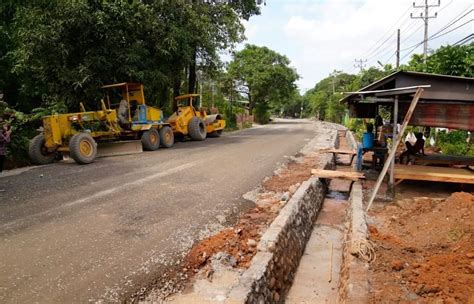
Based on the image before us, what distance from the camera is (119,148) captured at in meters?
13.1

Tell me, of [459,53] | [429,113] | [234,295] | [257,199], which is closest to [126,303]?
[234,295]

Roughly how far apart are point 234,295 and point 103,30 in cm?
1279

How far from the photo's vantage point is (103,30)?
13.8m

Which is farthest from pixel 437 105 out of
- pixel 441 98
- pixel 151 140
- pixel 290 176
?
pixel 151 140

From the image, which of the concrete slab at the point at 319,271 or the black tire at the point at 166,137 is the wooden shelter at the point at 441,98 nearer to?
the concrete slab at the point at 319,271

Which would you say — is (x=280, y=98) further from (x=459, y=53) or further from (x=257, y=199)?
(x=257, y=199)

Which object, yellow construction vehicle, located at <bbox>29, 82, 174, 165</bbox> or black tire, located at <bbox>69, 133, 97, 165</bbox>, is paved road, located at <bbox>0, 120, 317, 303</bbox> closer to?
black tire, located at <bbox>69, 133, 97, 165</bbox>

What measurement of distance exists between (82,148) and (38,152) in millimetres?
1290

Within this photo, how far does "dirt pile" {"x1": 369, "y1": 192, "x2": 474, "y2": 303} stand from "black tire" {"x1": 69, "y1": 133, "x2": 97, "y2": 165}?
7.91 meters

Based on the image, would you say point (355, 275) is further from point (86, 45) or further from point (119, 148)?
point (86, 45)

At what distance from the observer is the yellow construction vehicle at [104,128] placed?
10898 millimetres

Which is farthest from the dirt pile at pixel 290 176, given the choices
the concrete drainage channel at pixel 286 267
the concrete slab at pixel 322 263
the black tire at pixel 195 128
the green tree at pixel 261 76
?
the green tree at pixel 261 76

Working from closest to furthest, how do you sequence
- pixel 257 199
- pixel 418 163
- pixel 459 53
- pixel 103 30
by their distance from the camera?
1. pixel 257 199
2. pixel 418 163
3. pixel 103 30
4. pixel 459 53

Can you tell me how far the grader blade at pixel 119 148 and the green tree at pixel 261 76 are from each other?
34.6m
